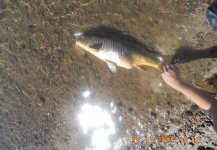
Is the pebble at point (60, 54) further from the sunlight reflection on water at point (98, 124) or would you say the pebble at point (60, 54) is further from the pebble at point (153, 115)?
the pebble at point (153, 115)

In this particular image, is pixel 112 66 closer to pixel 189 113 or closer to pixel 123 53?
pixel 123 53

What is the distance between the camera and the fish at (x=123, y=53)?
4.53 metres

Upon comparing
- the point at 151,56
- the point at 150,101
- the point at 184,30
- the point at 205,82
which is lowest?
the point at 150,101

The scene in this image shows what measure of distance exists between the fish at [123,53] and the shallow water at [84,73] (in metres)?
0.44

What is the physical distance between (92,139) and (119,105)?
3.48ft

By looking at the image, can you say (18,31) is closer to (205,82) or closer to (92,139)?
(92,139)

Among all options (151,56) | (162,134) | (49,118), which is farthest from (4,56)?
(162,134)

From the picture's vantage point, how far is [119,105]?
527 centimetres

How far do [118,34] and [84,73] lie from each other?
1185mm

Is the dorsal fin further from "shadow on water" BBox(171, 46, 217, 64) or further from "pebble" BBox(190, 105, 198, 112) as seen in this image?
"pebble" BBox(190, 105, 198, 112)

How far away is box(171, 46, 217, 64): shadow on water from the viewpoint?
15.2ft

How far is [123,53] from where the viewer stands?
4539 mm

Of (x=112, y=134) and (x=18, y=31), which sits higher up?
(x=18, y=31)
